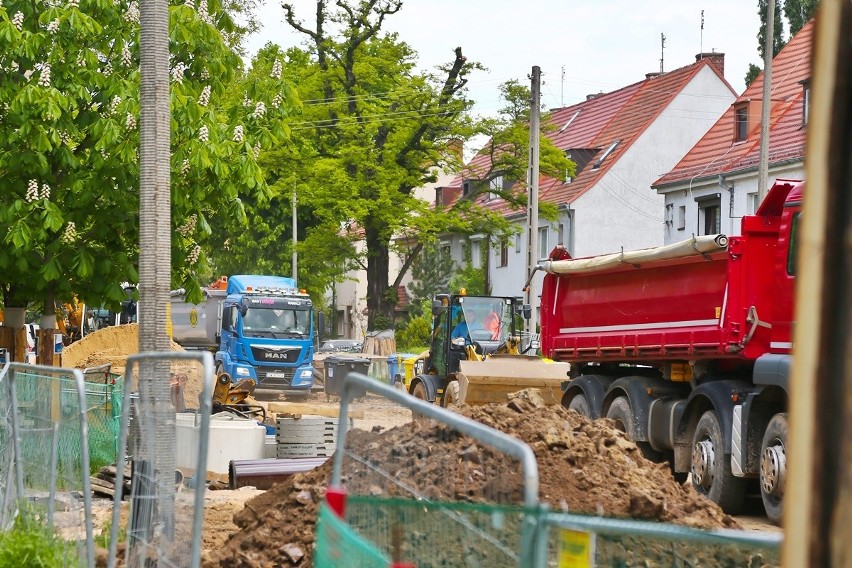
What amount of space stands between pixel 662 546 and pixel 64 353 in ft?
102

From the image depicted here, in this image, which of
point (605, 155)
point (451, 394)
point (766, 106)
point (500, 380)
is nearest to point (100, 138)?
point (500, 380)

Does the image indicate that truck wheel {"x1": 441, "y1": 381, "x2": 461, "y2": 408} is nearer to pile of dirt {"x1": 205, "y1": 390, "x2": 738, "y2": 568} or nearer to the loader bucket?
the loader bucket

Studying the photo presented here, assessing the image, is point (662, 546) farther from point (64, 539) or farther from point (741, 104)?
→ point (741, 104)

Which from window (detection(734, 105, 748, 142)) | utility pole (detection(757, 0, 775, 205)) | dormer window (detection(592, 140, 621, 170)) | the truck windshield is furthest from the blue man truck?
dormer window (detection(592, 140, 621, 170))

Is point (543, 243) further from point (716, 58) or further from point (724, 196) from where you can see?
point (724, 196)

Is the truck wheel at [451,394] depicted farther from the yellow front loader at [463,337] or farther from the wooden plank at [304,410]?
the wooden plank at [304,410]

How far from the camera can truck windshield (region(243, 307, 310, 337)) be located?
1527 inches

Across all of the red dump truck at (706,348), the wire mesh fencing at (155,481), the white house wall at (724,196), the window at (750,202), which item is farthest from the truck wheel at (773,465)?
the window at (750,202)

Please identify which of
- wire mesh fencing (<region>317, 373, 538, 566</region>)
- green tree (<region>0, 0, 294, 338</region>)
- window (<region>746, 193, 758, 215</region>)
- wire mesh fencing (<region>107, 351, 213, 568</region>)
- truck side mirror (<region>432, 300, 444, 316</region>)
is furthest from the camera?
window (<region>746, 193, 758, 215</region>)

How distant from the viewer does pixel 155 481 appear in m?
6.40

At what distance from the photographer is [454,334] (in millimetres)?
26484

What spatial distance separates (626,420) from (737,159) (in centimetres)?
2698

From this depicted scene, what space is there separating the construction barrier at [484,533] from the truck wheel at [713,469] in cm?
989

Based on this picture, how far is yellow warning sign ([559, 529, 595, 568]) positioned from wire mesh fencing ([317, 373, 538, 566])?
3.1 inches
